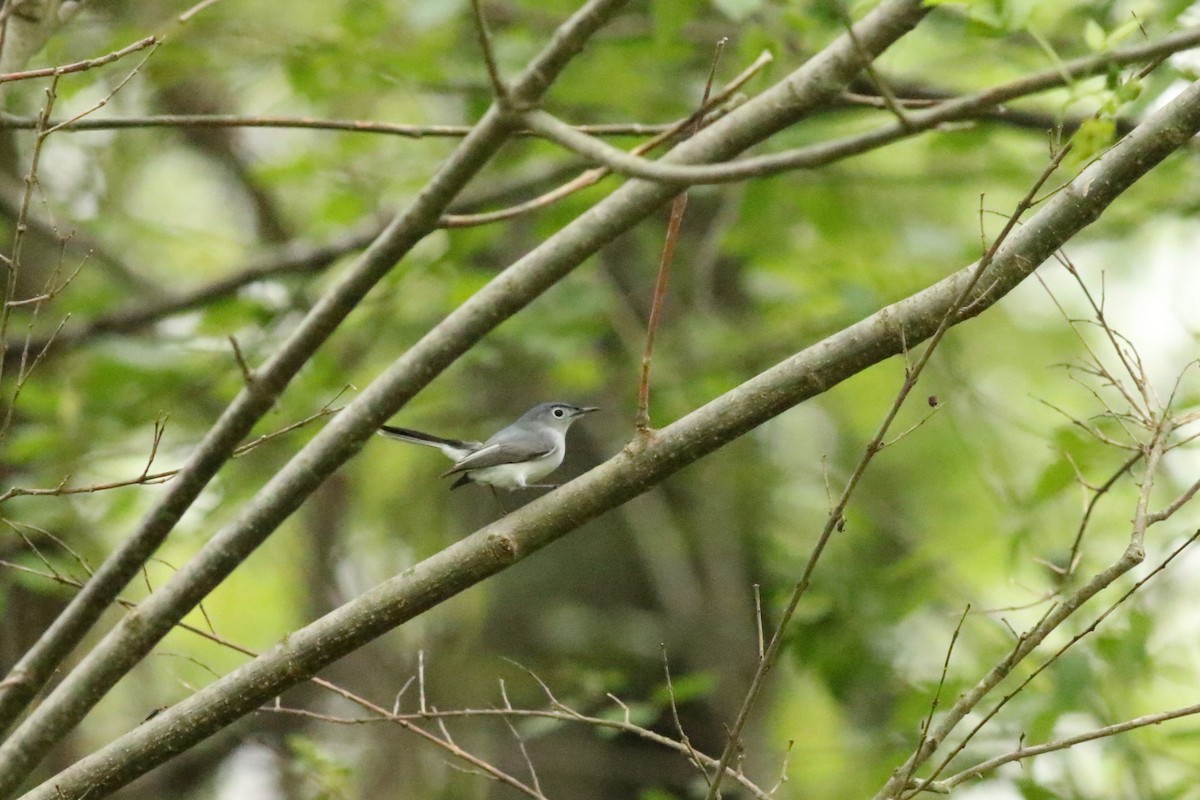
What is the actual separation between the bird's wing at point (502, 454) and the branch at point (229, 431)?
1.96 meters

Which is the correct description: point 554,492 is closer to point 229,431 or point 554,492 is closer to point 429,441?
point 229,431

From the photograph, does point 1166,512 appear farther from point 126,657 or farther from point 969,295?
point 126,657

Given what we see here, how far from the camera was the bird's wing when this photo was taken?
473 centimetres

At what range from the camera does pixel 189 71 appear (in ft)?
21.6

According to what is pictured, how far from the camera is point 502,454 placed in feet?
15.8

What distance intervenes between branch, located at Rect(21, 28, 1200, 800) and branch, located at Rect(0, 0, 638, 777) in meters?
0.08

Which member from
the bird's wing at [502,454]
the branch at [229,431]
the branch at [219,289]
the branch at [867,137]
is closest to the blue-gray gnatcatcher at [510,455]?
the bird's wing at [502,454]

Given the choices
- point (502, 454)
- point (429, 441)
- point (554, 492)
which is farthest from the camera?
point (502, 454)

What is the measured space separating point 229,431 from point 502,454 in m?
2.23

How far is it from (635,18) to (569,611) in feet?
11.8

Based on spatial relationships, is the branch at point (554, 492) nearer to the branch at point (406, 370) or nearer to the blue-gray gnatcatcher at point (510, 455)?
the branch at point (406, 370)

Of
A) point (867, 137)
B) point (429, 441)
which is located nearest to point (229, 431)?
point (867, 137)

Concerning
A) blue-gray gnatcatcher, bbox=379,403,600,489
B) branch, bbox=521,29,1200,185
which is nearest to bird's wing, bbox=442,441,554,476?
blue-gray gnatcatcher, bbox=379,403,600,489

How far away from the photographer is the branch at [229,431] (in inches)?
94.6
